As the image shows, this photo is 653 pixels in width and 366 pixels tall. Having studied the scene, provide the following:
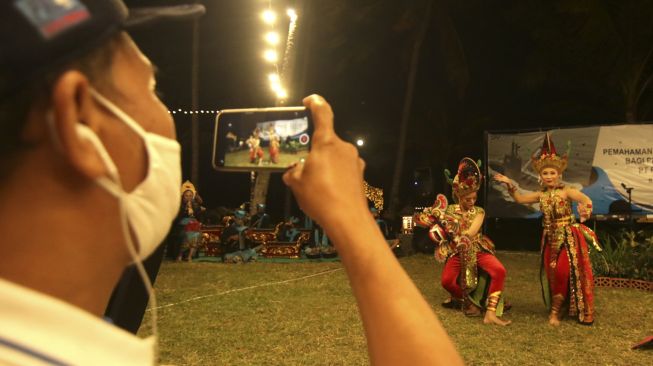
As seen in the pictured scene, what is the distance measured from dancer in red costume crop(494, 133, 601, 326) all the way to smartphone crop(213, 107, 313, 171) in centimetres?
592

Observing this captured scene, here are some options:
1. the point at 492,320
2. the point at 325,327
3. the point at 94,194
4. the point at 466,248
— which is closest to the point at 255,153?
the point at 94,194

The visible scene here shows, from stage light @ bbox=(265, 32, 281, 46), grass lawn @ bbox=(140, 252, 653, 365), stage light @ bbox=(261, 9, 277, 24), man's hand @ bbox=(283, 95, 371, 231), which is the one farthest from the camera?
stage light @ bbox=(265, 32, 281, 46)

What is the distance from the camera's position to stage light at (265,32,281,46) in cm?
835

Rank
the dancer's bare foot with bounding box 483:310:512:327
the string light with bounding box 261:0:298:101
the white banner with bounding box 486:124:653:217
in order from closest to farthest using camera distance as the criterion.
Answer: the dancer's bare foot with bounding box 483:310:512:327
the string light with bounding box 261:0:298:101
the white banner with bounding box 486:124:653:217

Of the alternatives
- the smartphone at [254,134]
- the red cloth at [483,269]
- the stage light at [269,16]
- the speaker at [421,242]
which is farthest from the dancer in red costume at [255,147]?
the speaker at [421,242]

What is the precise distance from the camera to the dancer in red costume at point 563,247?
658 cm

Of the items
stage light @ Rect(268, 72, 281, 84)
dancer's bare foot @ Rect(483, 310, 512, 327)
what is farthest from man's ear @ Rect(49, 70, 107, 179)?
stage light @ Rect(268, 72, 281, 84)

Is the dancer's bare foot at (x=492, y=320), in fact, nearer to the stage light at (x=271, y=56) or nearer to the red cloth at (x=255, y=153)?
the stage light at (x=271, y=56)

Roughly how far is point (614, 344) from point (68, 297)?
19.5 ft

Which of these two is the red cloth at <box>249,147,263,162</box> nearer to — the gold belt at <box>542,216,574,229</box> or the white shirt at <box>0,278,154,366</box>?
the white shirt at <box>0,278,154,366</box>

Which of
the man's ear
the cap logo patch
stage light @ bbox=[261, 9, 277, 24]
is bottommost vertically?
the man's ear

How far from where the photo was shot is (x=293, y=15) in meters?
7.89

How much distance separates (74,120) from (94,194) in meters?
0.12

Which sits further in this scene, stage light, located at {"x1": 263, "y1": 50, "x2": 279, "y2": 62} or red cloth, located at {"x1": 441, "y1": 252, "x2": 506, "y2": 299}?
stage light, located at {"x1": 263, "y1": 50, "x2": 279, "y2": 62}
